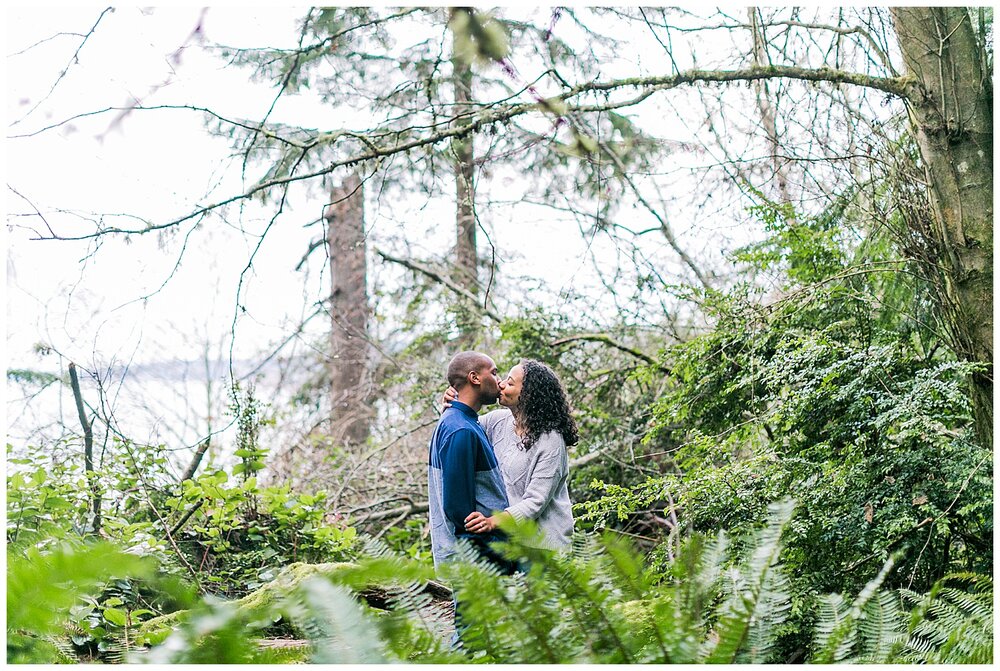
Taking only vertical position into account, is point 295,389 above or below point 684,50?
below

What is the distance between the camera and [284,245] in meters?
7.73

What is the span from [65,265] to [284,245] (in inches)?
139

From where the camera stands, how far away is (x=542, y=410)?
3.44 m

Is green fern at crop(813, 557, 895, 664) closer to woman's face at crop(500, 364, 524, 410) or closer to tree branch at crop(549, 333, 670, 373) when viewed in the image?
woman's face at crop(500, 364, 524, 410)

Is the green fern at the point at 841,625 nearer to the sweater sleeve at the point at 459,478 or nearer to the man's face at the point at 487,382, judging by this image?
the sweater sleeve at the point at 459,478

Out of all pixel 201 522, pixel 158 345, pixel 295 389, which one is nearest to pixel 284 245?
pixel 158 345

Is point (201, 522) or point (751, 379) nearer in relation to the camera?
point (751, 379)

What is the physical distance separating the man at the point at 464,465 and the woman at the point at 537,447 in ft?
0.42

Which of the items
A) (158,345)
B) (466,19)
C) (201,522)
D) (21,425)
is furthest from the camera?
(158,345)

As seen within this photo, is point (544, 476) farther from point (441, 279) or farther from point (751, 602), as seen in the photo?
point (441, 279)

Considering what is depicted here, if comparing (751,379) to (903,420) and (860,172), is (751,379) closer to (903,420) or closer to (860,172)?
(903,420)

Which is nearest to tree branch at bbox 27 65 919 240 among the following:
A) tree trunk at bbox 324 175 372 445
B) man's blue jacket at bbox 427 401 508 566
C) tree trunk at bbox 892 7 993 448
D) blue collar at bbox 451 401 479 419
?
tree trunk at bbox 892 7 993 448

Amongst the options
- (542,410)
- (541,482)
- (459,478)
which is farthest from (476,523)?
(542,410)

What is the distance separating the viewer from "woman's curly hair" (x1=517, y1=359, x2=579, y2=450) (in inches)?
135
